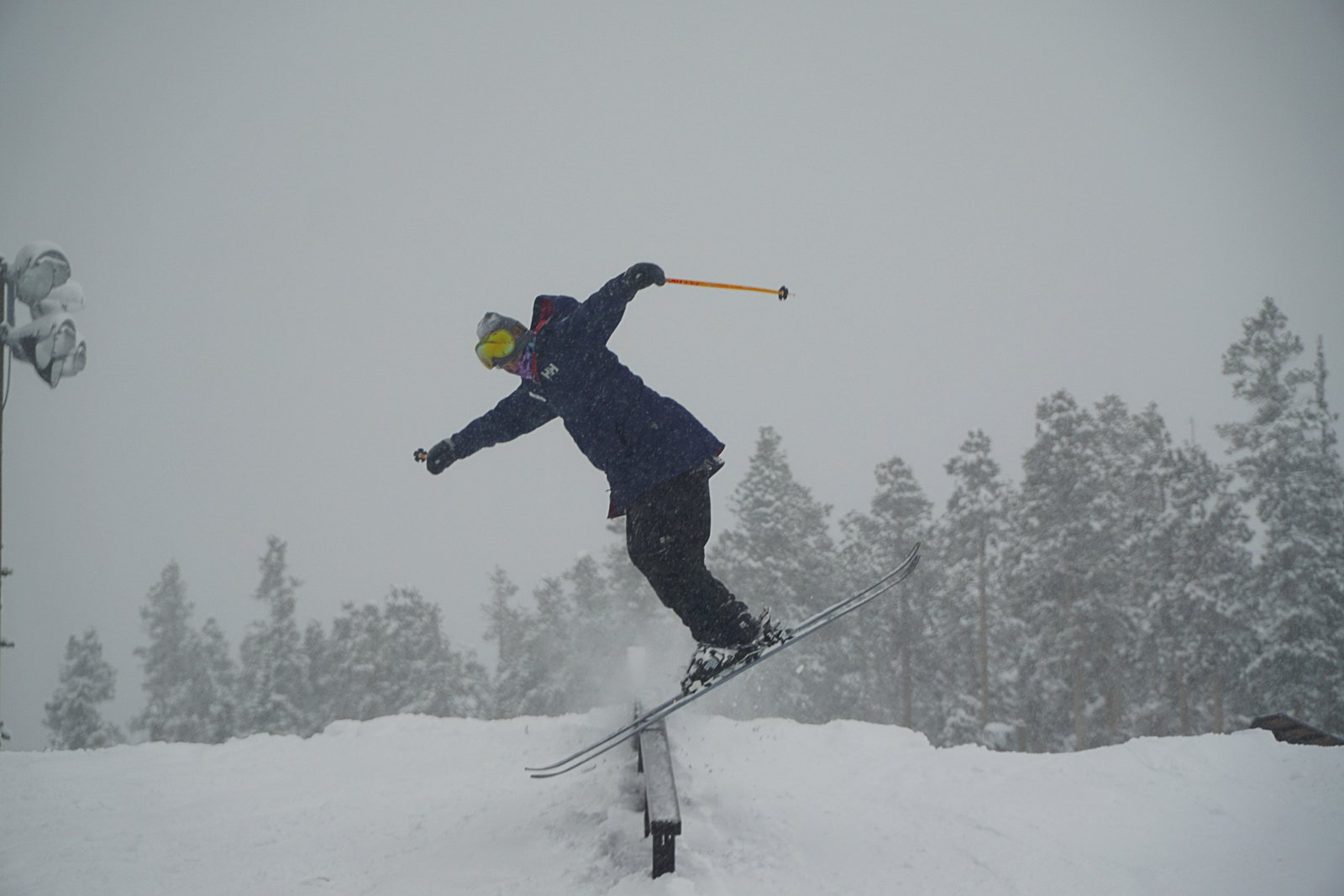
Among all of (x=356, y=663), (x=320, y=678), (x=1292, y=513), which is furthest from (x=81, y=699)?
(x=1292, y=513)

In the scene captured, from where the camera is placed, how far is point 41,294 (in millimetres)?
6520

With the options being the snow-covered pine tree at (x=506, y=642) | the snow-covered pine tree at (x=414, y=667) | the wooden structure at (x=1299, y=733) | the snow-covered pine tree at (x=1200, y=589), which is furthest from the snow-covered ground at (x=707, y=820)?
the snow-covered pine tree at (x=414, y=667)

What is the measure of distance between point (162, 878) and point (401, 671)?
30854 mm

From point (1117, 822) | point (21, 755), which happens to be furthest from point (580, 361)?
point (21, 755)

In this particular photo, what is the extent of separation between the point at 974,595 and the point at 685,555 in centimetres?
2481

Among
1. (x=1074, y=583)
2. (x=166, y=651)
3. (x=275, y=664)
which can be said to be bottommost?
(x=1074, y=583)

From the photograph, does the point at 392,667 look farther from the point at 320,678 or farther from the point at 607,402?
the point at 607,402

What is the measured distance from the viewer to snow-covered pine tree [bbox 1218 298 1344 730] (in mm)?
18156

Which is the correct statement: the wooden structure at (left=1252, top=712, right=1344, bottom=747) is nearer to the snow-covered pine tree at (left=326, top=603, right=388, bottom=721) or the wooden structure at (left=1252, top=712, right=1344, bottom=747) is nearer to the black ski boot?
the black ski boot

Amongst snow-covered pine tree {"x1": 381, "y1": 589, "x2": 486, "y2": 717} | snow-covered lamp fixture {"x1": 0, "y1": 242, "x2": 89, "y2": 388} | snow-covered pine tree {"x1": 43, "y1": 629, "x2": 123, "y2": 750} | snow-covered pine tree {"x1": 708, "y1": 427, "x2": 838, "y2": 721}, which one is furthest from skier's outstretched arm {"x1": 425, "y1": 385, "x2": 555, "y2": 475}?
snow-covered pine tree {"x1": 43, "y1": 629, "x2": 123, "y2": 750}

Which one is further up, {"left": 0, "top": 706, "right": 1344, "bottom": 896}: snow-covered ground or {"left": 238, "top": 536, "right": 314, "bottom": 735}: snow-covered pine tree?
{"left": 238, "top": 536, "right": 314, "bottom": 735}: snow-covered pine tree

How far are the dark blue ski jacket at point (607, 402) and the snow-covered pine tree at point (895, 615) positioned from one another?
21941 mm

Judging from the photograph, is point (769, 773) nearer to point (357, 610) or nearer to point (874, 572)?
point (874, 572)

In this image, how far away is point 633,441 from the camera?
184 inches
